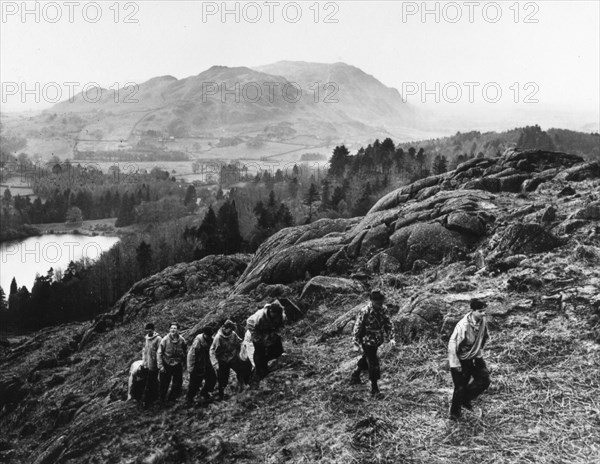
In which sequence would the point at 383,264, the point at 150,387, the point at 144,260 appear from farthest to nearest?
the point at 144,260
the point at 383,264
the point at 150,387

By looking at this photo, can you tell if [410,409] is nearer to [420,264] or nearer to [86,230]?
[420,264]

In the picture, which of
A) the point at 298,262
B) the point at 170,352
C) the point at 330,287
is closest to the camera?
the point at 170,352

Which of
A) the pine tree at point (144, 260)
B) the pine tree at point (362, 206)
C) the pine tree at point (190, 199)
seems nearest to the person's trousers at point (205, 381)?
the pine tree at point (362, 206)

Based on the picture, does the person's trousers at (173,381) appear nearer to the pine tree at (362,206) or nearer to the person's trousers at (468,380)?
the person's trousers at (468,380)

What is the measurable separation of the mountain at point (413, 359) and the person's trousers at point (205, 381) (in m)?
0.55

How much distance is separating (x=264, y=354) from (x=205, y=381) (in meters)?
1.83

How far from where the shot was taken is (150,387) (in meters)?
13.8

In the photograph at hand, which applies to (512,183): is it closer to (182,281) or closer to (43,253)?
(182,281)

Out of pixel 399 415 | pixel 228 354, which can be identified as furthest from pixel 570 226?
pixel 228 354

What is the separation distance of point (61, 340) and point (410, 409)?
4914 cm

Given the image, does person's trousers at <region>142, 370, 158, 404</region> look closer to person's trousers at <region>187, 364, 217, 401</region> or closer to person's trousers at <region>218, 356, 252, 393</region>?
person's trousers at <region>187, 364, 217, 401</region>

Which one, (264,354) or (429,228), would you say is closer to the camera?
(264,354)

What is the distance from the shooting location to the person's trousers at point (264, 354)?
13.1m

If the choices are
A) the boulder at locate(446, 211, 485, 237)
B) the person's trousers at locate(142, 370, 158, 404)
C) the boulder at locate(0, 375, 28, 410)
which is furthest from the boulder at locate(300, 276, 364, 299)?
the boulder at locate(0, 375, 28, 410)
